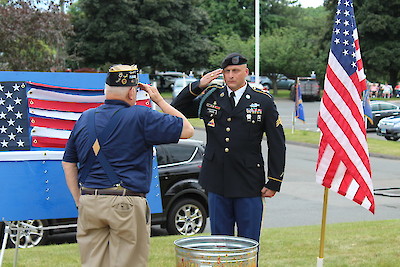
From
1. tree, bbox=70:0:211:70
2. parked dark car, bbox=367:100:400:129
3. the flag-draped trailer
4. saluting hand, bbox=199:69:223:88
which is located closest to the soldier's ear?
saluting hand, bbox=199:69:223:88

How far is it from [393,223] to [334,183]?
4753 mm

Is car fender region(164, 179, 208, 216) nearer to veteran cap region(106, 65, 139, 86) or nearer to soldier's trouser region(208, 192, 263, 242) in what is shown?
soldier's trouser region(208, 192, 263, 242)

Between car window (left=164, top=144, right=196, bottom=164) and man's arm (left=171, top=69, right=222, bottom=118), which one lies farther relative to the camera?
car window (left=164, top=144, right=196, bottom=164)

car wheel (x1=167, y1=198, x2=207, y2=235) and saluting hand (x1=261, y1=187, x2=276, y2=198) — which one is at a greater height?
saluting hand (x1=261, y1=187, x2=276, y2=198)

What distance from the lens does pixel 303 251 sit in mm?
8242

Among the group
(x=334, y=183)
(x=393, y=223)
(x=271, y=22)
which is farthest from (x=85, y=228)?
(x=271, y=22)

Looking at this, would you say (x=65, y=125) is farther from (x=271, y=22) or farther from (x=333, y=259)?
(x=271, y=22)

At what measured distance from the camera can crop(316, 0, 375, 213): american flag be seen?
6.26m

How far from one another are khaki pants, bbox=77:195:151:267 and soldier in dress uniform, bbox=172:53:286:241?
1151mm

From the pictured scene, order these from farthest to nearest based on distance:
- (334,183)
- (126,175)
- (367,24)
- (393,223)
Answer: (367,24) → (393,223) → (334,183) → (126,175)

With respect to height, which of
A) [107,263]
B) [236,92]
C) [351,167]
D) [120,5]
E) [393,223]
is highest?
[120,5]

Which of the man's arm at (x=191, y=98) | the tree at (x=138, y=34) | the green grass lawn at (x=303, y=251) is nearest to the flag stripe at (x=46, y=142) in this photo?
the man's arm at (x=191, y=98)

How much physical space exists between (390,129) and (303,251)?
2210 cm

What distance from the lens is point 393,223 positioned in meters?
10.6
